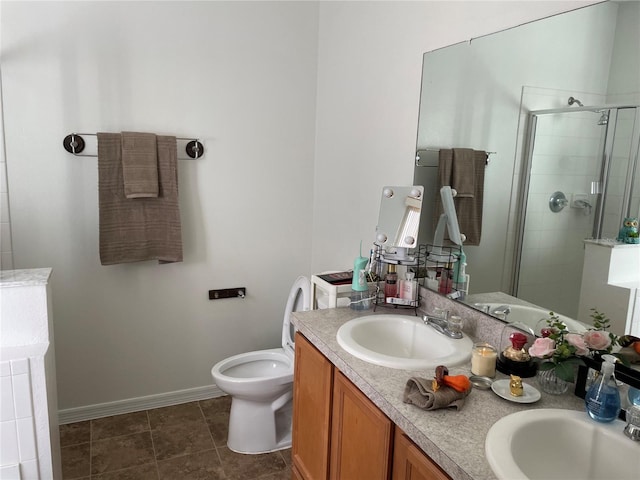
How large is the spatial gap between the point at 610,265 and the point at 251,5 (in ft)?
7.72

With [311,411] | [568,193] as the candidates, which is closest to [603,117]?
[568,193]

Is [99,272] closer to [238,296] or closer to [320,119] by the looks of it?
[238,296]

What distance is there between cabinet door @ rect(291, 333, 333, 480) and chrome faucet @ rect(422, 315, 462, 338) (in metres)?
0.42

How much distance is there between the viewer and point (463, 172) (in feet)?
5.98

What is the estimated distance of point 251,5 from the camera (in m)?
2.76

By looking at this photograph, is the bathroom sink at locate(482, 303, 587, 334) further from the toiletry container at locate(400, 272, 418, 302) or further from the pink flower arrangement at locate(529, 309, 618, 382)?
the toiletry container at locate(400, 272, 418, 302)

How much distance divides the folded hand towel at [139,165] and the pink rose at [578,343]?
2.08m

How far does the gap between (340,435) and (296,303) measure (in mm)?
1278

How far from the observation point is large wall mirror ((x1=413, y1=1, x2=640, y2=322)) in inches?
51.1

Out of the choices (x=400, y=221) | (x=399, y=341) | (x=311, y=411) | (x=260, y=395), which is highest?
(x=400, y=221)

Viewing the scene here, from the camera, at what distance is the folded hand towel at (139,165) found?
2.50m

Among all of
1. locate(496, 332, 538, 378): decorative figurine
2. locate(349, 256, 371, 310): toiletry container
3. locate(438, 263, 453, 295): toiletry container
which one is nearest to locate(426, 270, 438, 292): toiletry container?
locate(438, 263, 453, 295): toiletry container

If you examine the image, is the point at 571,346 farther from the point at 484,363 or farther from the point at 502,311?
the point at 502,311

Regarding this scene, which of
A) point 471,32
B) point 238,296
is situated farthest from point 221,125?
point 471,32
